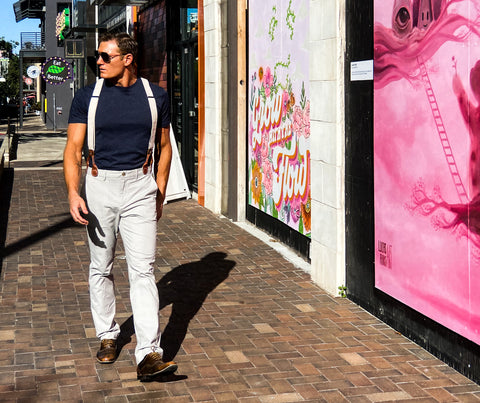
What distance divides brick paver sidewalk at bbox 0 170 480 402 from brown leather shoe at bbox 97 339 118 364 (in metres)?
0.05

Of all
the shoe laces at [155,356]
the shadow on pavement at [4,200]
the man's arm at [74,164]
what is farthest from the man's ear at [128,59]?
the shadow on pavement at [4,200]

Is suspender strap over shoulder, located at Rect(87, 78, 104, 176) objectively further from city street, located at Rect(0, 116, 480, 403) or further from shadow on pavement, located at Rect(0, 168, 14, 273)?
shadow on pavement, located at Rect(0, 168, 14, 273)

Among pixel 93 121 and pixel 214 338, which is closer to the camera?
pixel 93 121

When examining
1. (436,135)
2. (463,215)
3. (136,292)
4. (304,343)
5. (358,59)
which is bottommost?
(304,343)

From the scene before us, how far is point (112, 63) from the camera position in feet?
16.8

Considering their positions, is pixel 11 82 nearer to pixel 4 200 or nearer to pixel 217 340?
pixel 4 200

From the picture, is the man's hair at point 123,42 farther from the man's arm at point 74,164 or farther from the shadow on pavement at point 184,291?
the shadow on pavement at point 184,291

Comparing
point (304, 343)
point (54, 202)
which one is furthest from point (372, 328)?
point (54, 202)

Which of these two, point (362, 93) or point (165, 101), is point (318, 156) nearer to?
point (362, 93)

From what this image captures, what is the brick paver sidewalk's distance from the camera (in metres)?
5.00

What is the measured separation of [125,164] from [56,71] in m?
31.2

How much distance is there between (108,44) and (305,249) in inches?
159


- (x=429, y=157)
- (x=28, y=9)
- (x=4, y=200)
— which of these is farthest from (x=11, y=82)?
(x=429, y=157)

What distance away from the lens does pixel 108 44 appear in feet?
17.0
